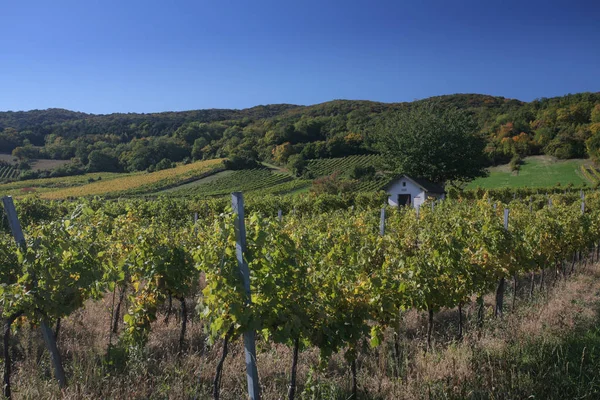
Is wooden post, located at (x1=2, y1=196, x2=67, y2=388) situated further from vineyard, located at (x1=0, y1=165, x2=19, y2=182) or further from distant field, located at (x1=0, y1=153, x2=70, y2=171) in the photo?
distant field, located at (x1=0, y1=153, x2=70, y2=171)

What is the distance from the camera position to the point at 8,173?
75.5 m

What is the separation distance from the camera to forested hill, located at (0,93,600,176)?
63.8 metres

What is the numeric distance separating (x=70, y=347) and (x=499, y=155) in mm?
68709

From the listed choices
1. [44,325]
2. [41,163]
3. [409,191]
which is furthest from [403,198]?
[41,163]

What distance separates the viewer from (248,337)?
330cm

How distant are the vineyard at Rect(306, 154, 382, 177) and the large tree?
3629 cm

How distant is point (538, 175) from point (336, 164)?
114 ft

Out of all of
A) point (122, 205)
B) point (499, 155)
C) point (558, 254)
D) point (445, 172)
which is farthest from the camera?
point (499, 155)

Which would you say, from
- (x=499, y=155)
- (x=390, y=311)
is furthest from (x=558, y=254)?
(x=499, y=155)

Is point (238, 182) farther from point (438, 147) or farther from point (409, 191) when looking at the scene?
point (409, 191)

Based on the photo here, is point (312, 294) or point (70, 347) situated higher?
point (312, 294)

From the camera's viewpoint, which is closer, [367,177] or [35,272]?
[35,272]

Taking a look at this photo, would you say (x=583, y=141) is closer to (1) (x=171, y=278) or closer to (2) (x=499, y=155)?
(2) (x=499, y=155)

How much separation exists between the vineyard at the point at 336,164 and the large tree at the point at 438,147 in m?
36.3
